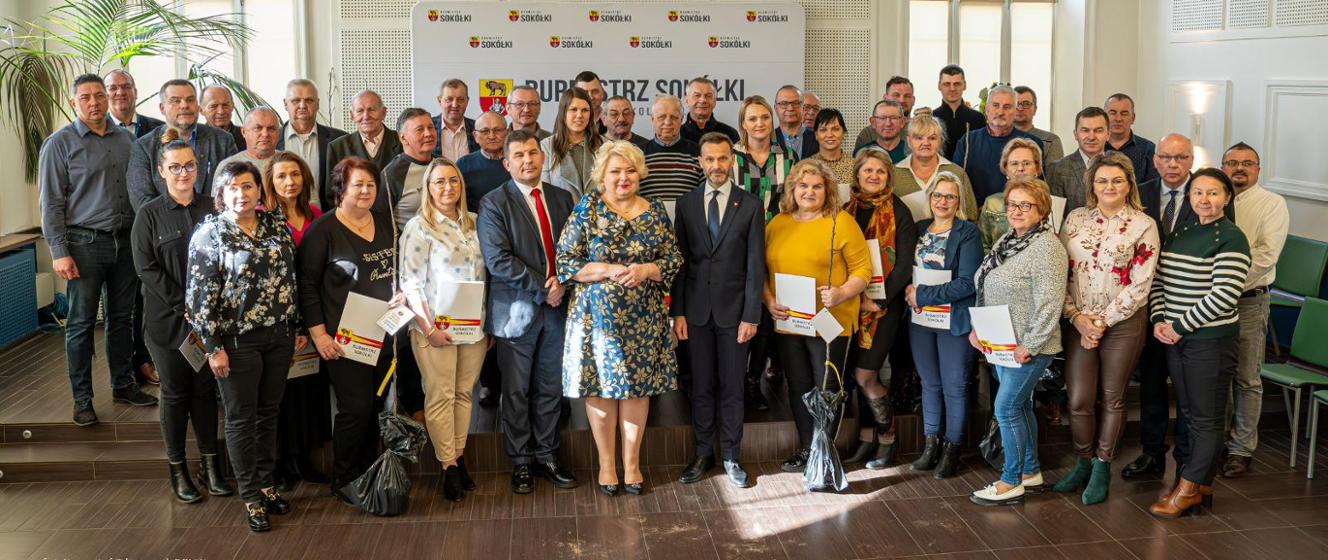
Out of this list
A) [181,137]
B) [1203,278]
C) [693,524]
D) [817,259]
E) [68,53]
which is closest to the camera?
[1203,278]

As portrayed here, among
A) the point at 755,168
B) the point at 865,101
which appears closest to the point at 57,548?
the point at 755,168

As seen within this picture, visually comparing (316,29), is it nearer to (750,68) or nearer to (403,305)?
(750,68)

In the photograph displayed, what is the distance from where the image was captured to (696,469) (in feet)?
16.9

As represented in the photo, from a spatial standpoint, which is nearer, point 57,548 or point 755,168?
point 57,548

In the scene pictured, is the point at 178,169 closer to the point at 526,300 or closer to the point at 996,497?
the point at 526,300

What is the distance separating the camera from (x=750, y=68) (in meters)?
8.23

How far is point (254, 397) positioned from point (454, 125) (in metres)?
2.07

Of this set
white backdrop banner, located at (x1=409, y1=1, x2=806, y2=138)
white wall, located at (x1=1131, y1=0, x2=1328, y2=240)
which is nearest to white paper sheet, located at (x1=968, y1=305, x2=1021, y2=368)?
white wall, located at (x1=1131, y1=0, x2=1328, y2=240)

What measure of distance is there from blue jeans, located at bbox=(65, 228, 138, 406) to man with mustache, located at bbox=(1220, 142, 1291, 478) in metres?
5.20

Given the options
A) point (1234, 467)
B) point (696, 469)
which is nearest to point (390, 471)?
point (696, 469)

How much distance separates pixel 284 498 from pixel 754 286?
2249 millimetres

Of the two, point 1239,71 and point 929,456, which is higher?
point 1239,71

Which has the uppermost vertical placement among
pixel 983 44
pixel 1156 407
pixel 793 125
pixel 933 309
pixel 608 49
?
pixel 983 44

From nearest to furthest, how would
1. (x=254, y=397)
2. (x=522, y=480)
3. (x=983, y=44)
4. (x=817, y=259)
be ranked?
(x=254, y=397) → (x=817, y=259) → (x=522, y=480) → (x=983, y=44)
